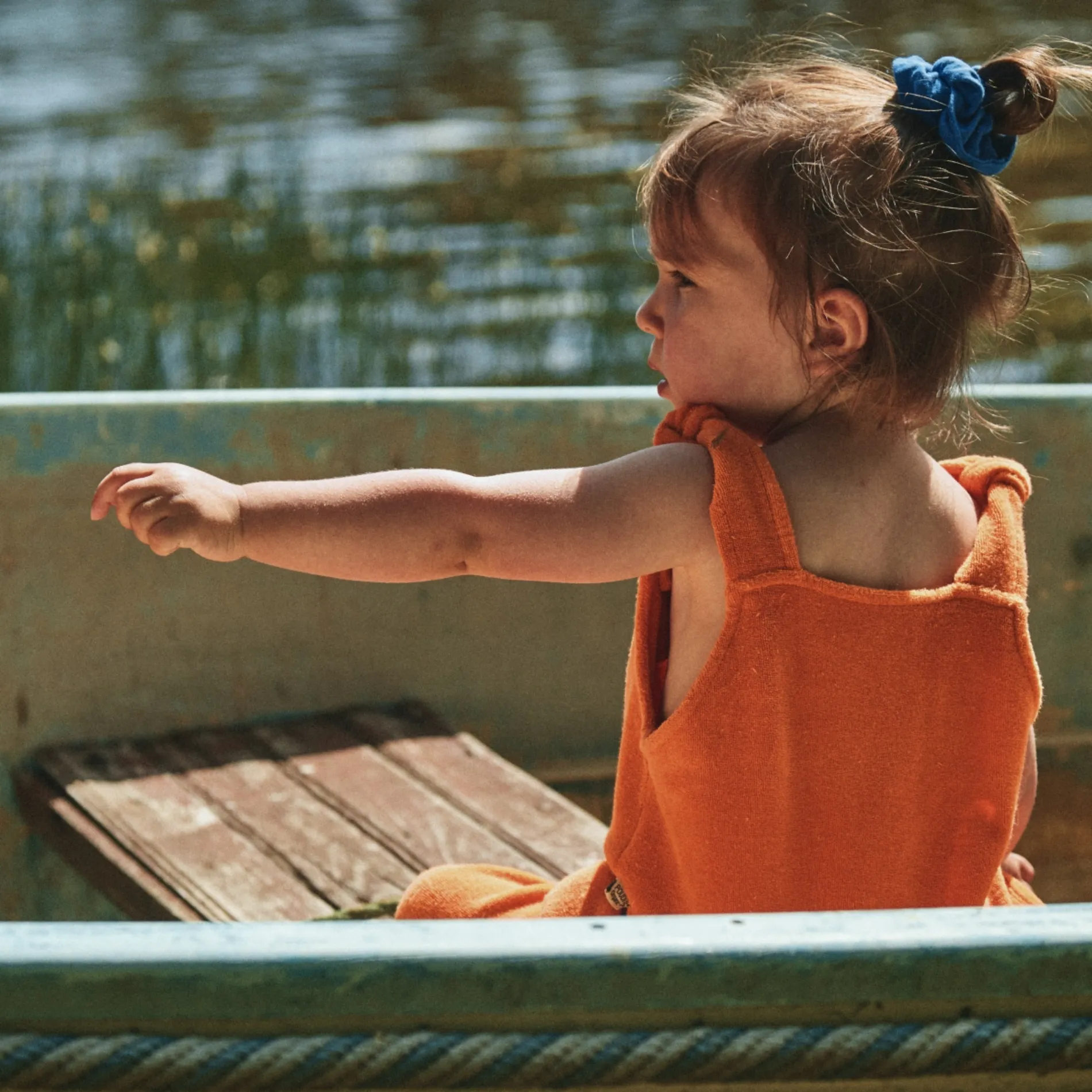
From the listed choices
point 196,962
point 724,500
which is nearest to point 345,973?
point 196,962

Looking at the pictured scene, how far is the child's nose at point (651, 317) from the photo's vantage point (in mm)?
1332

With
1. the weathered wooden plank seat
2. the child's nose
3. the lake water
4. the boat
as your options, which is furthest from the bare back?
the lake water

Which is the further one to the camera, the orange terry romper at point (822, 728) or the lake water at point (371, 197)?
the lake water at point (371, 197)

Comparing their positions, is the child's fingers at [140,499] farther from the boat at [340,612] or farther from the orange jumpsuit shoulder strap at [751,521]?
the boat at [340,612]

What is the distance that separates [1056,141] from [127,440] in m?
5.16

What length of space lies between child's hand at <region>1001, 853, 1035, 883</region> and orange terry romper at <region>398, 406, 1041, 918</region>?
9.4 inches

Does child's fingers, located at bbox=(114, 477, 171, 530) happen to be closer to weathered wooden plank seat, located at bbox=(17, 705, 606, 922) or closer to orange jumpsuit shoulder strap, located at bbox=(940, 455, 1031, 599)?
orange jumpsuit shoulder strap, located at bbox=(940, 455, 1031, 599)

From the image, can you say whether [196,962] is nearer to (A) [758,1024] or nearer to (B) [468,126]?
(A) [758,1024]

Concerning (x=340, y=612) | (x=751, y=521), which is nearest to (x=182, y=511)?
(x=751, y=521)

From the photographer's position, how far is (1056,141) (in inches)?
256

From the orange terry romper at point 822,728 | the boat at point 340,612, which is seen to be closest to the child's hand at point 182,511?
the orange terry romper at point 822,728

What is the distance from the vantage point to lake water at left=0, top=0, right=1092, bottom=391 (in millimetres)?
4234

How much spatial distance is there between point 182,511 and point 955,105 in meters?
0.64

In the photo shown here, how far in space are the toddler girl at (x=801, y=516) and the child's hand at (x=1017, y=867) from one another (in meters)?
0.27
